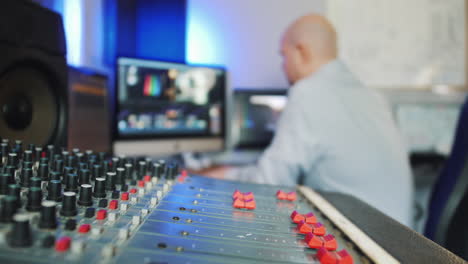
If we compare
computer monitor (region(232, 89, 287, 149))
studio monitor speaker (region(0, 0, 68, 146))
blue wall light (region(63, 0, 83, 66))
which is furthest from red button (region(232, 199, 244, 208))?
computer monitor (region(232, 89, 287, 149))

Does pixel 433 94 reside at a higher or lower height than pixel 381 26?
lower

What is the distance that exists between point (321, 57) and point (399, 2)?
4.87 ft

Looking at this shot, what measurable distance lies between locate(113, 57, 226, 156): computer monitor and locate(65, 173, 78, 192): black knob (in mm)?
1276

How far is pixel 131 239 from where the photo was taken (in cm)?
40

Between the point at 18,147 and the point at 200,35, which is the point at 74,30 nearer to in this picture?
the point at 18,147

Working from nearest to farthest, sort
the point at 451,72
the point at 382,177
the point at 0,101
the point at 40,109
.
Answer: the point at 0,101, the point at 40,109, the point at 382,177, the point at 451,72

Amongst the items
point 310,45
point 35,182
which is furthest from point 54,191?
point 310,45

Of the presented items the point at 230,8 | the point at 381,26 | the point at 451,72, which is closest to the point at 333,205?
the point at 230,8

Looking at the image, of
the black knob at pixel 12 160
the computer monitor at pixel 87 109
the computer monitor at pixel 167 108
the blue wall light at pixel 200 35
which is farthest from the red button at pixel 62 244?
the blue wall light at pixel 200 35

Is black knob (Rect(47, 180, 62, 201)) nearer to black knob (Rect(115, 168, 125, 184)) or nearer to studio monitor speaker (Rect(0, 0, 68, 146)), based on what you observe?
black knob (Rect(115, 168, 125, 184))

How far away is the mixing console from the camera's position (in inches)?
13.7

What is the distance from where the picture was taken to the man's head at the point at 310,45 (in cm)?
170

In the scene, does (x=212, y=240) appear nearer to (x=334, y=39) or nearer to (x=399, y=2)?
(x=334, y=39)

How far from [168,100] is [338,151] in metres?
0.99
